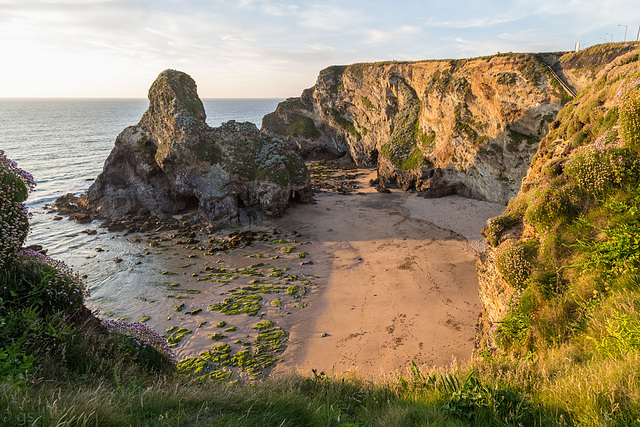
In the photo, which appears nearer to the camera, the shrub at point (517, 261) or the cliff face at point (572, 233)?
the cliff face at point (572, 233)

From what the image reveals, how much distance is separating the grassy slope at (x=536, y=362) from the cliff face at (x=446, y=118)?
2027 cm

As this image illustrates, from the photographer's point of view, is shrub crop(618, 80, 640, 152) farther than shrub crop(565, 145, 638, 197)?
Yes

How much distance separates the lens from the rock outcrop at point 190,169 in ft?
111

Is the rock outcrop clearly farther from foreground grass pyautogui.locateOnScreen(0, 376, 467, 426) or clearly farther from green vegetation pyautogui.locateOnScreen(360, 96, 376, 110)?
foreground grass pyautogui.locateOnScreen(0, 376, 467, 426)

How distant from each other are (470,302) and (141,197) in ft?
113

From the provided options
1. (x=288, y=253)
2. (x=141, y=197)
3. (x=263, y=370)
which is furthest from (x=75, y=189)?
(x=263, y=370)

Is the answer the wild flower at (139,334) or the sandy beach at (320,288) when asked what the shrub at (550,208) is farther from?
the wild flower at (139,334)

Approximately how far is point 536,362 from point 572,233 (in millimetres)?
4273

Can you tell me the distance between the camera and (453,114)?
1502 inches

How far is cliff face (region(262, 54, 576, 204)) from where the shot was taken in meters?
30.8

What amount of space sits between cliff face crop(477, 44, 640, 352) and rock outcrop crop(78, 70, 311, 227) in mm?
25155

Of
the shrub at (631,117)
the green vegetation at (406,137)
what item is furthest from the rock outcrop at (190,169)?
the shrub at (631,117)

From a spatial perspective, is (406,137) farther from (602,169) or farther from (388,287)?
(602,169)

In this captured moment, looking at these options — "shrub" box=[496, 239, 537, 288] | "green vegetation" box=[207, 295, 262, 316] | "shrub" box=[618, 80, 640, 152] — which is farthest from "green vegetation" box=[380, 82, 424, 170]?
"shrub" box=[496, 239, 537, 288]
